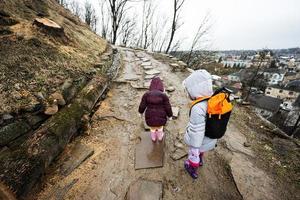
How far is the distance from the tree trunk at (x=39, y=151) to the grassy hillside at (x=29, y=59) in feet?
1.59

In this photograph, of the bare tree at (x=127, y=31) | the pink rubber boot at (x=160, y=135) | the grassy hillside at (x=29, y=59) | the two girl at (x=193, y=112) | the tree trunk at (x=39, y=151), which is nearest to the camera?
the tree trunk at (x=39, y=151)

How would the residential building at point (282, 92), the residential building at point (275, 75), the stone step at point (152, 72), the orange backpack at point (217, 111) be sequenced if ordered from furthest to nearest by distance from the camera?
the residential building at point (275, 75) < the residential building at point (282, 92) < the stone step at point (152, 72) < the orange backpack at point (217, 111)

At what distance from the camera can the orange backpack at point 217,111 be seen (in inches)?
80.9

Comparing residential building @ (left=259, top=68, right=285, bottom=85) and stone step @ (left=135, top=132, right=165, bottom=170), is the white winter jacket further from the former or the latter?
residential building @ (left=259, top=68, right=285, bottom=85)

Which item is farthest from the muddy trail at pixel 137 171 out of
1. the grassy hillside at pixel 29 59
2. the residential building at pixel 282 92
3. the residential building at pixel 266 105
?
the residential building at pixel 282 92

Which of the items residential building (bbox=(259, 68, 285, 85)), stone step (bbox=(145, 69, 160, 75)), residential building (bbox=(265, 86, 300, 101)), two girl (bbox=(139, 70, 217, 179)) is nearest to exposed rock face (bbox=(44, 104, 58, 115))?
two girl (bbox=(139, 70, 217, 179))

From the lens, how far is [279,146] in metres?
3.36

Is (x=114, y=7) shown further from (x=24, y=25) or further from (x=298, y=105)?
(x=298, y=105)

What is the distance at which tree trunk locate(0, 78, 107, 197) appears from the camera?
1925mm

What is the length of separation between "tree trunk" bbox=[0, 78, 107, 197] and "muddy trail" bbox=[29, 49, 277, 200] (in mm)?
227

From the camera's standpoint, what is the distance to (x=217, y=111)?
2082 millimetres

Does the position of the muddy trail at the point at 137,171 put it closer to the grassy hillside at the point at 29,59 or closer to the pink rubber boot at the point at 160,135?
the pink rubber boot at the point at 160,135

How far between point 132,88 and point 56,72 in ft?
7.04

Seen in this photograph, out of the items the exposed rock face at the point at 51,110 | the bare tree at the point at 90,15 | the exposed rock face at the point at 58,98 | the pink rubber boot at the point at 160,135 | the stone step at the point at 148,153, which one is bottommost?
the stone step at the point at 148,153
